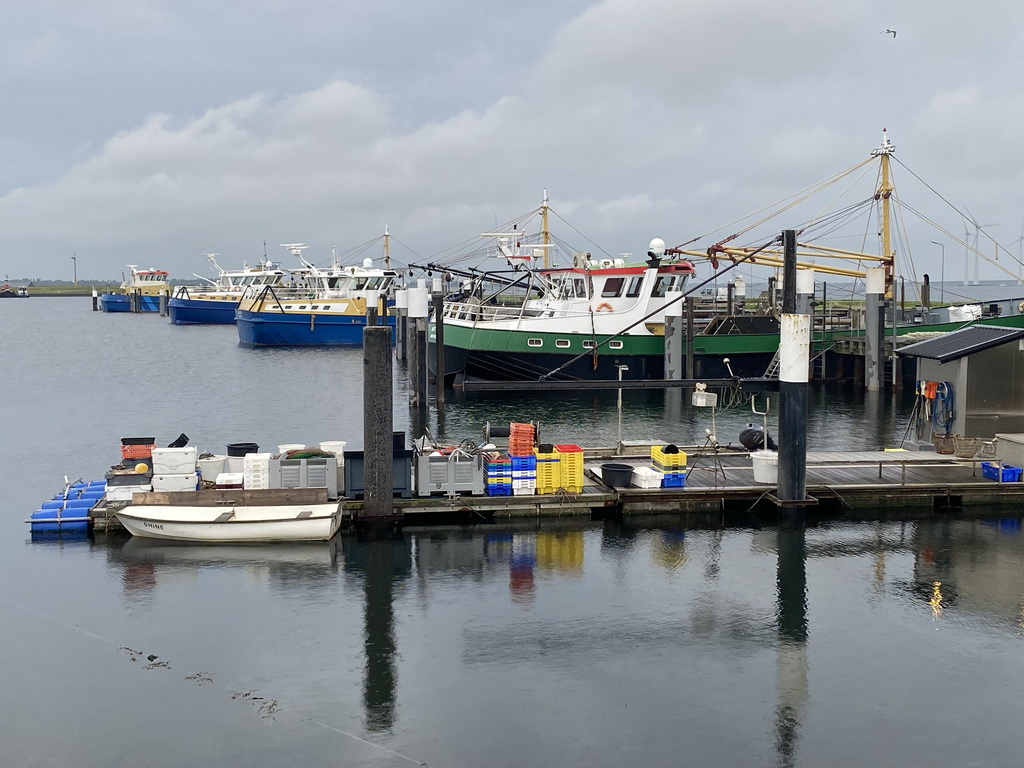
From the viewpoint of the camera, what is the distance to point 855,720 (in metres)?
11.1

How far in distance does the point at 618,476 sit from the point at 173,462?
8.73 metres

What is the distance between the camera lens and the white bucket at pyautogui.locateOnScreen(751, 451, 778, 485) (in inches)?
788

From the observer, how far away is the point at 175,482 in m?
18.5

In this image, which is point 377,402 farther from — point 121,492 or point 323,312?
point 323,312

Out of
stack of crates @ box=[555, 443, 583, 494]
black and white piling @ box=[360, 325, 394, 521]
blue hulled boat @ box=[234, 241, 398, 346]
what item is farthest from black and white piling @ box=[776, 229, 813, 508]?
blue hulled boat @ box=[234, 241, 398, 346]

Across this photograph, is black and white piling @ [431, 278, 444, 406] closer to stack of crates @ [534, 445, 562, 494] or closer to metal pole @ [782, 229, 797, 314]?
stack of crates @ [534, 445, 562, 494]

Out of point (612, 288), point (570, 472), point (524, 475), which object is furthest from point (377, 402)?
point (612, 288)

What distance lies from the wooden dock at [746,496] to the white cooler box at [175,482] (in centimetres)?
55

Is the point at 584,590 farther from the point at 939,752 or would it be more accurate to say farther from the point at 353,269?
the point at 353,269

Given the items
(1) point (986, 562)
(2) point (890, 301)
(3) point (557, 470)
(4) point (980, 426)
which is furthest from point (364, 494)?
(2) point (890, 301)

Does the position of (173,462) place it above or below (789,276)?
below

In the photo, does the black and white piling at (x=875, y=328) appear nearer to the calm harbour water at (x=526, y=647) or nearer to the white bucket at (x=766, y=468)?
the calm harbour water at (x=526, y=647)

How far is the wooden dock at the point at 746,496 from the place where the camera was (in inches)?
739

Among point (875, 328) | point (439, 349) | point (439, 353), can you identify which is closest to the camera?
point (439, 353)
